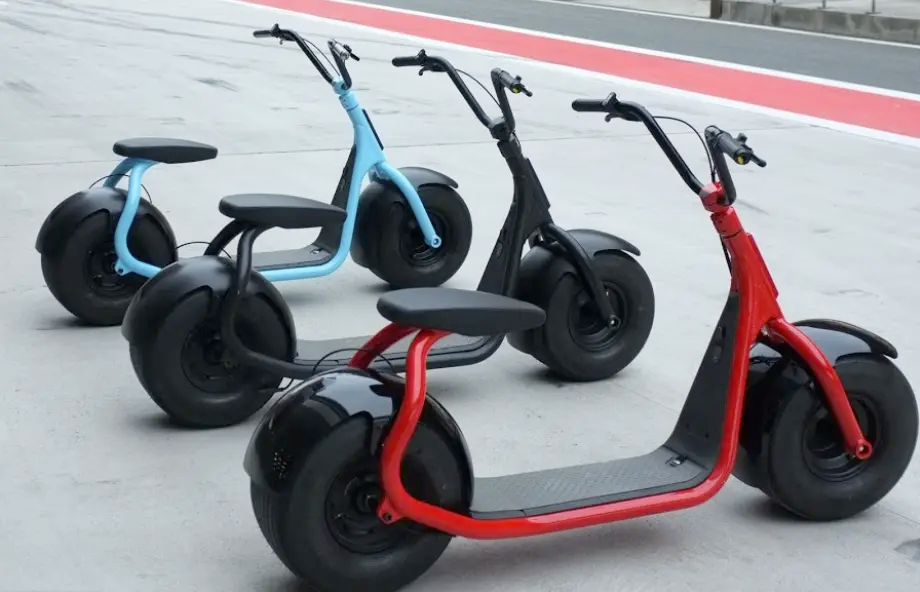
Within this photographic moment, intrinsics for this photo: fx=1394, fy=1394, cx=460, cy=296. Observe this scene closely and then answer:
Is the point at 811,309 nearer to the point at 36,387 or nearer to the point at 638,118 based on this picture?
the point at 638,118

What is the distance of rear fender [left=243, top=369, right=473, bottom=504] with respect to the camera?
130 inches

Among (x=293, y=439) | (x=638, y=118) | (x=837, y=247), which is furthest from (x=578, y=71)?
(x=293, y=439)

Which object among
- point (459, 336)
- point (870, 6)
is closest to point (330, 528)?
point (459, 336)

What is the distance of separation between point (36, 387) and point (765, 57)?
1125cm

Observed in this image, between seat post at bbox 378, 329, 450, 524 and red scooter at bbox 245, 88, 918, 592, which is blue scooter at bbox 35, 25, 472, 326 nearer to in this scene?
red scooter at bbox 245, 88, 918, 592

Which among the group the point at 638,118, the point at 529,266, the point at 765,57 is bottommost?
the point at 765,57

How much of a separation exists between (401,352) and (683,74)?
9.11 metres

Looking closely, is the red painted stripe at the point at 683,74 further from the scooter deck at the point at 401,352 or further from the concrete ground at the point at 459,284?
the scooter deck at the point at 401,352

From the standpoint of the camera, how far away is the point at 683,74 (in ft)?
43.8

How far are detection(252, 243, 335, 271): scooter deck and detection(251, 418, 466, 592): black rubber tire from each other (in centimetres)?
276

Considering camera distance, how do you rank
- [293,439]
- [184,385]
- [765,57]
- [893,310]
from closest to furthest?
[293,439] → [184,385] → [893,310] → [765,57]

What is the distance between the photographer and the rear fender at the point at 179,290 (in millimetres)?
4430

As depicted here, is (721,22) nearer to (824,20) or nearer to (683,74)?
(824,20)

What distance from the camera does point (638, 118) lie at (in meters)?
3.92
